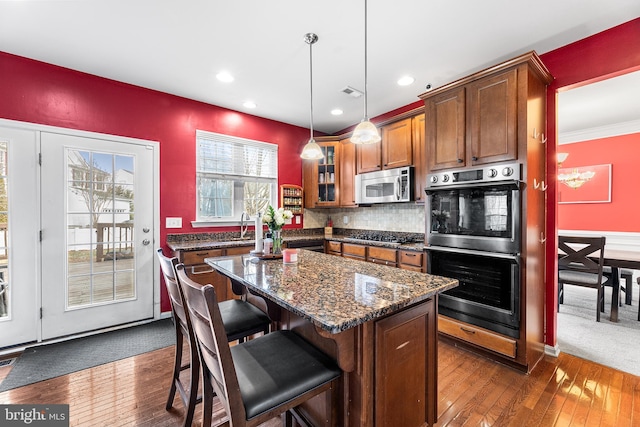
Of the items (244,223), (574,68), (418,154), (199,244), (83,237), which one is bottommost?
(199,244)

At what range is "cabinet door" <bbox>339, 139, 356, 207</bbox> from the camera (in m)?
4.17

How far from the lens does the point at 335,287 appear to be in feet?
4.49

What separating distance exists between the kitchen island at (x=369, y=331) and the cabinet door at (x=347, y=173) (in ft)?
8.43

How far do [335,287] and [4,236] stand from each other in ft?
10.5

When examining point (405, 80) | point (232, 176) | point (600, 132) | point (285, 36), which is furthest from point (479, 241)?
point (600, 132)

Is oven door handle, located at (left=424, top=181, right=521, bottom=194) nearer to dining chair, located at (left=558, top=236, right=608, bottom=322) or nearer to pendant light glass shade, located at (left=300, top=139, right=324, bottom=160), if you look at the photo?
pendant light glass shade, located at (left=300, top=139, right=324, bottom=160)

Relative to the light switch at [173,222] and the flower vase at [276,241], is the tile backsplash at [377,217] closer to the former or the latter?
the light switch at [173,222]

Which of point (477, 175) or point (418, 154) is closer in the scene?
point (477, 175)

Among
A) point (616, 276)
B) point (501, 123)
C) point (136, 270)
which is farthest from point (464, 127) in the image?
point (136, 270)

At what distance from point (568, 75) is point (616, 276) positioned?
7.89 feet

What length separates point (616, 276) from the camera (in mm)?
3172

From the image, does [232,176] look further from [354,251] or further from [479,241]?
[479,241]

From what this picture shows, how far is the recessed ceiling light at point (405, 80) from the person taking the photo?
301 cm

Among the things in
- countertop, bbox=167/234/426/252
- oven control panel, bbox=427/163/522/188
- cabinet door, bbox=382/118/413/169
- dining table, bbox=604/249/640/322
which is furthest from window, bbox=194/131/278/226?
dining table, bbox=604/249/640/322
